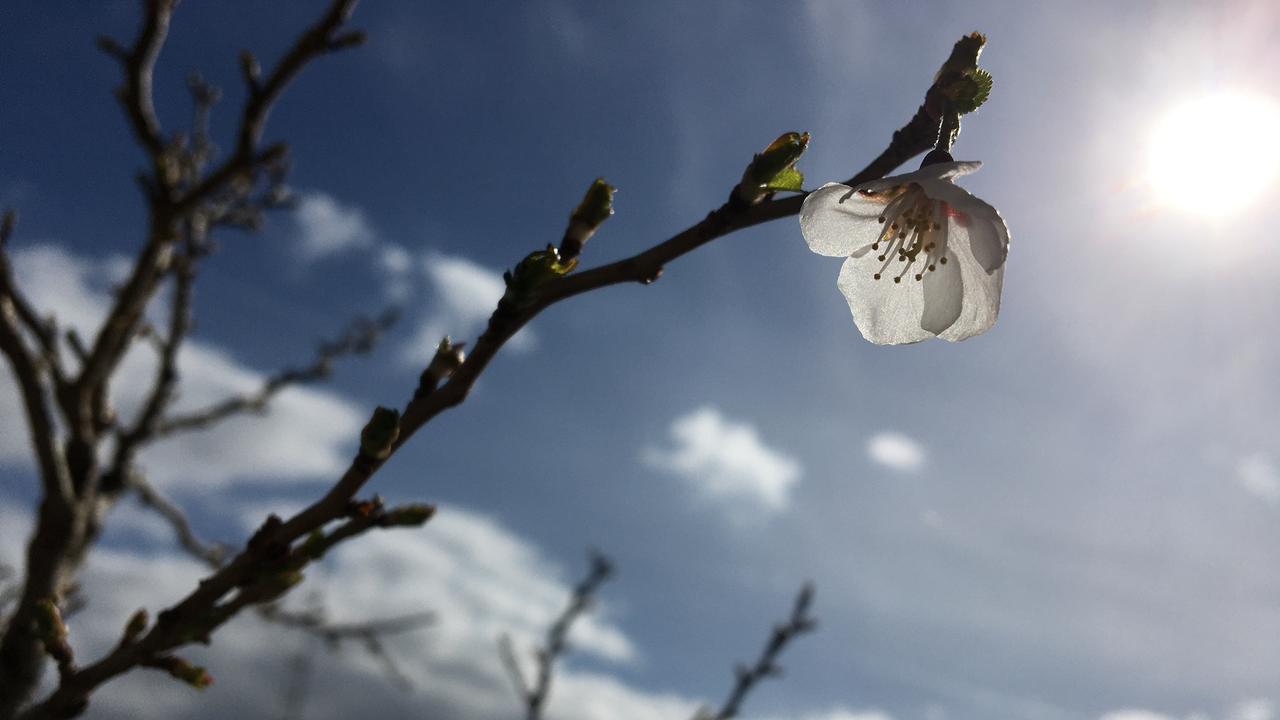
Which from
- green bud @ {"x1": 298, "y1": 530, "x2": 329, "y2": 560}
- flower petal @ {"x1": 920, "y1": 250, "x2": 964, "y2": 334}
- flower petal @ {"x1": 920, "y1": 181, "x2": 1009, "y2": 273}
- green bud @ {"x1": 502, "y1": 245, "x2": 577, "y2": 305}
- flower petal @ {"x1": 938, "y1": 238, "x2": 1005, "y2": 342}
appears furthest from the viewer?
flower petal @ {"x1": 920, "y1": 250, "x2": 964, "y2": 334}

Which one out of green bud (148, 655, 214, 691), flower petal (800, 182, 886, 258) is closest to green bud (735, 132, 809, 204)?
flower petal (800, 182, 886, 258)

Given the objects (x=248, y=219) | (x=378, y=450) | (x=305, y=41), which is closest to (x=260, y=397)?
(x=248, y=219)

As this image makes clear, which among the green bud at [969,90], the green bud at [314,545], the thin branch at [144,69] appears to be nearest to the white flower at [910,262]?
the green bud at [969,90]

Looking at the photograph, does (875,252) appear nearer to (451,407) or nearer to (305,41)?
(451,407)

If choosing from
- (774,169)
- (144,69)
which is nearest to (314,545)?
(774,169)

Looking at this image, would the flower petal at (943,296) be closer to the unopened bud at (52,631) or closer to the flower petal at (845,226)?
the flower petal at (845,226)

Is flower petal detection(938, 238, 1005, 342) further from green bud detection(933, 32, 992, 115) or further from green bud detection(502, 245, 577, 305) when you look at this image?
green bud detection(502, 245, 577, 305)

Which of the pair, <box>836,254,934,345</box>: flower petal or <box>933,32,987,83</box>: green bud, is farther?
<box>836,254,934,345</box>: flower petal


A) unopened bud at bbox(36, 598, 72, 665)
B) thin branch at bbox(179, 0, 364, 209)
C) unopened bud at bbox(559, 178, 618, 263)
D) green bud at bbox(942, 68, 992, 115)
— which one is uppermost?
thin branch at bbox(179, 0, 364, 209)
